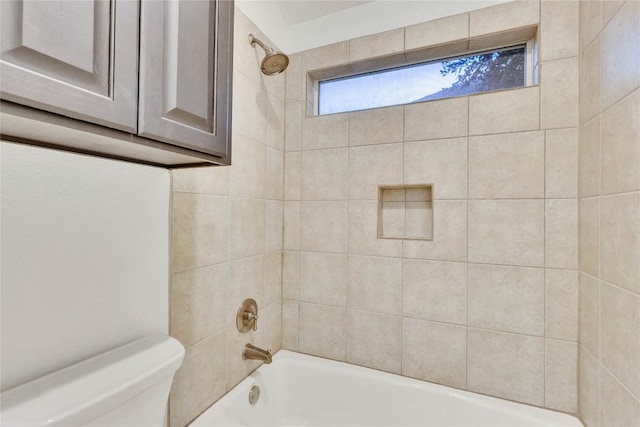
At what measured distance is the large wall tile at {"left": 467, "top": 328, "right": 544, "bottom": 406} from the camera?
1311mm

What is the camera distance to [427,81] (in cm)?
162

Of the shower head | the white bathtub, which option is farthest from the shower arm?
the white bathtub

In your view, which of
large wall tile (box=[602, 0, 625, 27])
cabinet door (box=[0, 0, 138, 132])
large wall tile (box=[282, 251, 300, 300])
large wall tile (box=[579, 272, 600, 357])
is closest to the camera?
cabinet door (box=[0, 0, 138, 132])

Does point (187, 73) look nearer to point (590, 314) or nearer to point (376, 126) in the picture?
point (376, 126)

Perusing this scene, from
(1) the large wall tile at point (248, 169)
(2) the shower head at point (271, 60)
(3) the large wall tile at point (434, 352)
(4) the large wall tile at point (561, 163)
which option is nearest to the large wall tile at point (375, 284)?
(3) the large wall tile at point (434, 352)

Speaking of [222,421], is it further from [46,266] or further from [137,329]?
[46,266]

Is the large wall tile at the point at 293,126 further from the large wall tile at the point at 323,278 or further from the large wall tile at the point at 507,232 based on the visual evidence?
the large wall tile at the point at 507,232

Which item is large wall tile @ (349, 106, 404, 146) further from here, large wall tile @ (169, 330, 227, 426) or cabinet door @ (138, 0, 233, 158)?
large wall tile @ (169, 330, 227, 426)

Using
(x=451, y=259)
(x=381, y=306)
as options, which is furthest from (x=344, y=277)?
(x=451, y=259)

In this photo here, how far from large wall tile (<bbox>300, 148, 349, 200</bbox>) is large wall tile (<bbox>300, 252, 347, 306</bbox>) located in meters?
0.34

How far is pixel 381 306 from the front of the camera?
1580 millimetres

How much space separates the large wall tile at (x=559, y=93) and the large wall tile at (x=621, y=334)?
0.69 m

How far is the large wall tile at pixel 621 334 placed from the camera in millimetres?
875

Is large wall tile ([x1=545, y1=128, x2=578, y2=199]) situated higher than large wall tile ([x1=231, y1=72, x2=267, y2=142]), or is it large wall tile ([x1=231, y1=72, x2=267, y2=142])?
large wall tile ([x1=231, y1=72, x2=267, y2=142])
